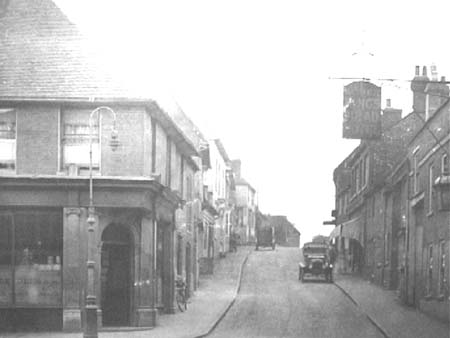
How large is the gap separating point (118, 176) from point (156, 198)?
2.00 meters

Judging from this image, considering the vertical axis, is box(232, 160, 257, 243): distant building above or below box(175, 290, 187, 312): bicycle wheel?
above

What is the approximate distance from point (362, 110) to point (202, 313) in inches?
571

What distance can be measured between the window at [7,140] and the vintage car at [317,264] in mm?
24625

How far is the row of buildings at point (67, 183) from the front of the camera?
93.5 feet

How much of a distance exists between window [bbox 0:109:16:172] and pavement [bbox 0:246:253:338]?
5.26 m

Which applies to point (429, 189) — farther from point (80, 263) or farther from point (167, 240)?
point (80, 263)

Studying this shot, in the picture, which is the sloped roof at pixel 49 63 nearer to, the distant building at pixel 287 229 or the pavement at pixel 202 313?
the pavement at pixel 202 313

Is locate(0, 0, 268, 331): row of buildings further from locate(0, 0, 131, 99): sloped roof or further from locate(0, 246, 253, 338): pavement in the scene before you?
locate(0, 246, 253, 338): pavement

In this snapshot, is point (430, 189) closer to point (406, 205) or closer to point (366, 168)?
point (406, 205)

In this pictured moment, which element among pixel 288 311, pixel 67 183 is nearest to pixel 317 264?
pixel 288 311

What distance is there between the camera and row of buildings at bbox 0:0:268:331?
2850cm

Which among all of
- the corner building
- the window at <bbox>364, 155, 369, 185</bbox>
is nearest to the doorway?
the corner building

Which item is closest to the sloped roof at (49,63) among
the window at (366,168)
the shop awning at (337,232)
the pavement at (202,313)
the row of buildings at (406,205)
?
the pavement at (202,313)

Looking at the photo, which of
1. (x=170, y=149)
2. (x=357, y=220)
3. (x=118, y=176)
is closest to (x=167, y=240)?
(x=170, y=149)
